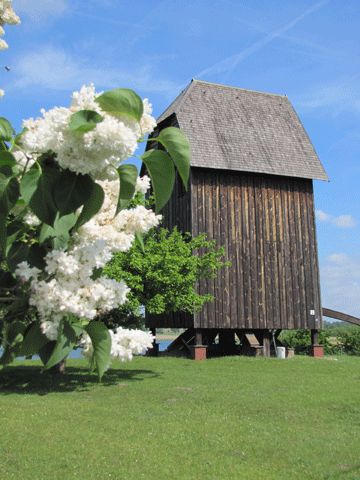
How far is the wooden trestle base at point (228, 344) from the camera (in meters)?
26.3

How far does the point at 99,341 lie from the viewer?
186 cm

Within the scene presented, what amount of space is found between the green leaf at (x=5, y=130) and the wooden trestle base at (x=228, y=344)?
79.9 ft

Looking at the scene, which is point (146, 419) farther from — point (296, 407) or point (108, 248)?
point (108, 248)

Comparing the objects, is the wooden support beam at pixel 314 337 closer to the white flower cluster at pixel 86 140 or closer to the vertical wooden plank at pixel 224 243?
the vertical wooden plank at pixel 224 243

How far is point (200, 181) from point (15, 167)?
81.6ft

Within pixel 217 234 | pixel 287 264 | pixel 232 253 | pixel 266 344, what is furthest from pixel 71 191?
pixel 266 344

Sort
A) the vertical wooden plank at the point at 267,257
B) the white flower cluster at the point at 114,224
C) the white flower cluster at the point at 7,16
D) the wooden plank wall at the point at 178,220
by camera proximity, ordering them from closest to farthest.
A: the white flower cluster at the point at 114,224, the white flower cluster at the point at 7,16, the wooden plank wall at the point at 178,220, the vertical wooden plank at the point at 267,257

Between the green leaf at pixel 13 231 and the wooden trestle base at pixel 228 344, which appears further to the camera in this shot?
the wooden trestle base at pixel 228 344

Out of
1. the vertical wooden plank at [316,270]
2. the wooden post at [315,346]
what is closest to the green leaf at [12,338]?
the vertical wooden plank at [316,270]

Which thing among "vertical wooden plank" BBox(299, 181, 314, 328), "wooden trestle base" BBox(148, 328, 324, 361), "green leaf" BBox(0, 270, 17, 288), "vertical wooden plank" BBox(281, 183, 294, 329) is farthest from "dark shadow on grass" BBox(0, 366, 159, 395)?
"green leaf" BBox(0, 270, 17, 288)

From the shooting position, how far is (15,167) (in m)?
1.83

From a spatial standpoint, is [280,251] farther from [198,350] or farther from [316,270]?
[198,350]

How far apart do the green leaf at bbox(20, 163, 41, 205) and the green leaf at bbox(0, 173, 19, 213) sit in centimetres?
9

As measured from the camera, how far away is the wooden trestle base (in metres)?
26.3
